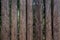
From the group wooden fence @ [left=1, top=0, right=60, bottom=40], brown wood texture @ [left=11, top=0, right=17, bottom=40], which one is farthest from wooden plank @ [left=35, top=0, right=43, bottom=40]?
brown wood texture @ [left=11, top=0, right=17, bottom=40]

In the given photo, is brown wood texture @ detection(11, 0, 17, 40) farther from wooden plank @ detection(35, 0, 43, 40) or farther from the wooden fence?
wooden plank @ detection(35, 0, 43, 40)

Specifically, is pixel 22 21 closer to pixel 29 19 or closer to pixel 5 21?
pixel 29 19

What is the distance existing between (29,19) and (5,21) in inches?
15.8

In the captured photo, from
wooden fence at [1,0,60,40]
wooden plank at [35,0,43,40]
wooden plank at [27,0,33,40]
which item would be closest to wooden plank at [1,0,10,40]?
wooden fence at [1,0,60,40]

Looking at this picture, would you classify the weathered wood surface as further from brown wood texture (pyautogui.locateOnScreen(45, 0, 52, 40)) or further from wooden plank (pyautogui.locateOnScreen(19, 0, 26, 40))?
brown wood texture (pyautogui.locateOnScreen(45, 0, 52, 40))

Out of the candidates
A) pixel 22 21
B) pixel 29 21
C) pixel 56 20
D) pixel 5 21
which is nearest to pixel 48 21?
pixel 56 20

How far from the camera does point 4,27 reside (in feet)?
7.17

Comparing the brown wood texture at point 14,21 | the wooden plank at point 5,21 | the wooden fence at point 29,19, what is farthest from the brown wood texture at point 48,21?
the wooden plank at point 5,21

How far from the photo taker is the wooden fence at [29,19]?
7.12ft

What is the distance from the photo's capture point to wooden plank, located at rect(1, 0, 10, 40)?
218 cm

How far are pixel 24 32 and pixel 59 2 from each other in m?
0.76

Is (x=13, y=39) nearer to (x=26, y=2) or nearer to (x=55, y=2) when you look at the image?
(x=26, y=2)

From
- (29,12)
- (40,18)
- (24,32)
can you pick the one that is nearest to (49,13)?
(40,18)

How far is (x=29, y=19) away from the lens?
7.18 ft
